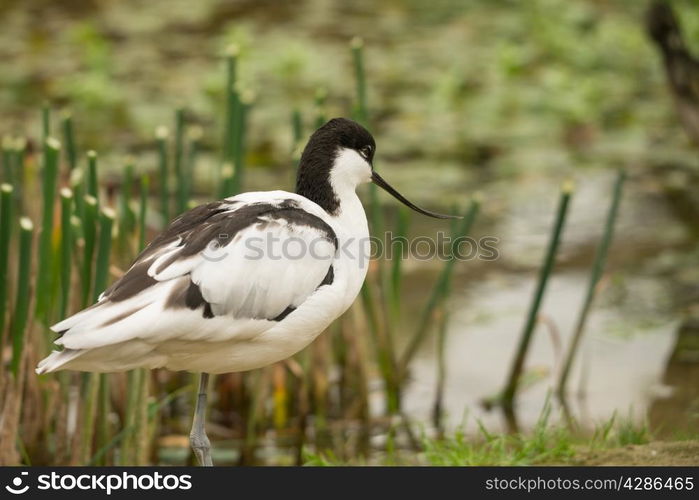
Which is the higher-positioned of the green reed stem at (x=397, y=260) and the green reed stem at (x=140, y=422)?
the green reed stem at (x=397, y=260)

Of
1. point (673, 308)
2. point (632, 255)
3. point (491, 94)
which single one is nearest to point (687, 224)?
point (632, 255)

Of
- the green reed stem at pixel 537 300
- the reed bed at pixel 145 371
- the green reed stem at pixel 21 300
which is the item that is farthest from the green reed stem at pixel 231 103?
the green reed stem at pixel 537 300

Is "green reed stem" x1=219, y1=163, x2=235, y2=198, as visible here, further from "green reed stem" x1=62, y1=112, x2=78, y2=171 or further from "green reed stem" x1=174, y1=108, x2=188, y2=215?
"green reed stem" x1=62, y1=112, x2=78, y2=171

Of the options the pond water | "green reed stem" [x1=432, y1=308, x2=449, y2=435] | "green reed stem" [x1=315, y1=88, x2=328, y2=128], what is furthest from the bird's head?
the pond water

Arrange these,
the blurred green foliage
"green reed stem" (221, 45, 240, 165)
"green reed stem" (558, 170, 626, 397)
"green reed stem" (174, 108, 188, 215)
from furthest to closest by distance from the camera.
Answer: the blurred green foliage < "green reed stem" (558, 170, 626, 397) < "green reed stem" (174, 108, 188, 215) < "green reed stem" (221, 45, 240, 165)

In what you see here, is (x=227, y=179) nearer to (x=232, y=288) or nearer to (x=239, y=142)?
(x=239, y=142)

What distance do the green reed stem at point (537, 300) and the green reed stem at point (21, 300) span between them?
2.11 m

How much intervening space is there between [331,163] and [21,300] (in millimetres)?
1189

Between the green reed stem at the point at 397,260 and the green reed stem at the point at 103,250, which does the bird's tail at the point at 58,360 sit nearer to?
the green reed stem at the point at 103,250

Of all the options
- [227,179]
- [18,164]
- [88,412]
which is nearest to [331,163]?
[227,179]

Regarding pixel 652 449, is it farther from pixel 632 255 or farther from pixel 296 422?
pixel 632 255

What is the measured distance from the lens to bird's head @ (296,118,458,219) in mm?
3971

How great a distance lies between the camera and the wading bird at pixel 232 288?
3.41 metres

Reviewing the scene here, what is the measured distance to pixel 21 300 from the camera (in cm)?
422
